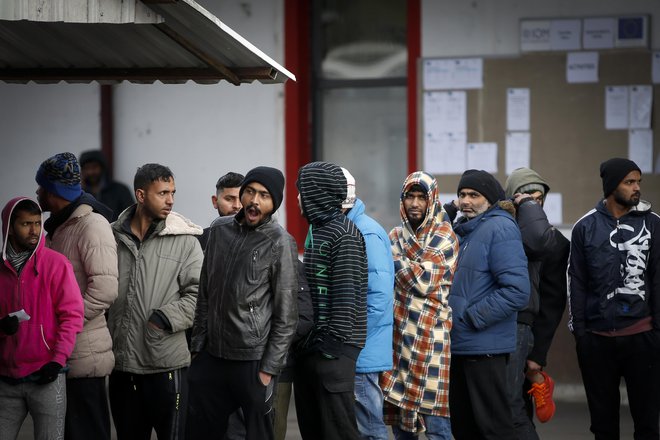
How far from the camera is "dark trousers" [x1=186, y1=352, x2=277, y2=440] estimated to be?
5.79 m

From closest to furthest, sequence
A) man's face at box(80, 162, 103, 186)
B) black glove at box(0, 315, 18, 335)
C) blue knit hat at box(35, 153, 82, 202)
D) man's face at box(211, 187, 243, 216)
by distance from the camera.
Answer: black glove at box(0, 315, 18, 335)
blue knit hat at box(35, 153, 82, 202)
man's face at box(211, 187, 243, 216)
man's face at box(80, 162, 103, 186)

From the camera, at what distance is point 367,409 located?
250 inches

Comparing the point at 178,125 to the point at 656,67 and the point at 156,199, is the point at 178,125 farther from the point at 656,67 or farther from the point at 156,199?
the point at 156,199

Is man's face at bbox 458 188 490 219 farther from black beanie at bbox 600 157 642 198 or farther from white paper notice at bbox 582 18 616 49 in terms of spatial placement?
white paper notice at bbox 582 18 616 49

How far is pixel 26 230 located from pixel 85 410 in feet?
3.17

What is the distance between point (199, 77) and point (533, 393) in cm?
283

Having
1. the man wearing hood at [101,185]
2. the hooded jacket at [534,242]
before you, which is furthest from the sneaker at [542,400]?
the man wearing hood at [101,185]

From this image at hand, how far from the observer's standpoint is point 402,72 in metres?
10.4

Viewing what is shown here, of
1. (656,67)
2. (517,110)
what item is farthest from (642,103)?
(517,110)

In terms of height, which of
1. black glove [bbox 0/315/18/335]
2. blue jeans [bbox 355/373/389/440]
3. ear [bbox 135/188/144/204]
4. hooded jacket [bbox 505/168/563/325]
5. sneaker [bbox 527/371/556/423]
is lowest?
sneaker [bbox 527/371/556/423]

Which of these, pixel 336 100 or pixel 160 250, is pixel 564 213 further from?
pixel 160 250

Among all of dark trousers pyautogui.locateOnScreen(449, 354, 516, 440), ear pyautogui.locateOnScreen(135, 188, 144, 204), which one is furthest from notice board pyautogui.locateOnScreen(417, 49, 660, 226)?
ear pyautogui.locateOnScreen(135, 188, 144, 204)

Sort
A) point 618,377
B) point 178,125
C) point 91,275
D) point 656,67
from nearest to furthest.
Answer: point 91,275
point 618,377
point 656,67
point 178,125

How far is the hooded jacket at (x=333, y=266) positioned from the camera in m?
6.01
